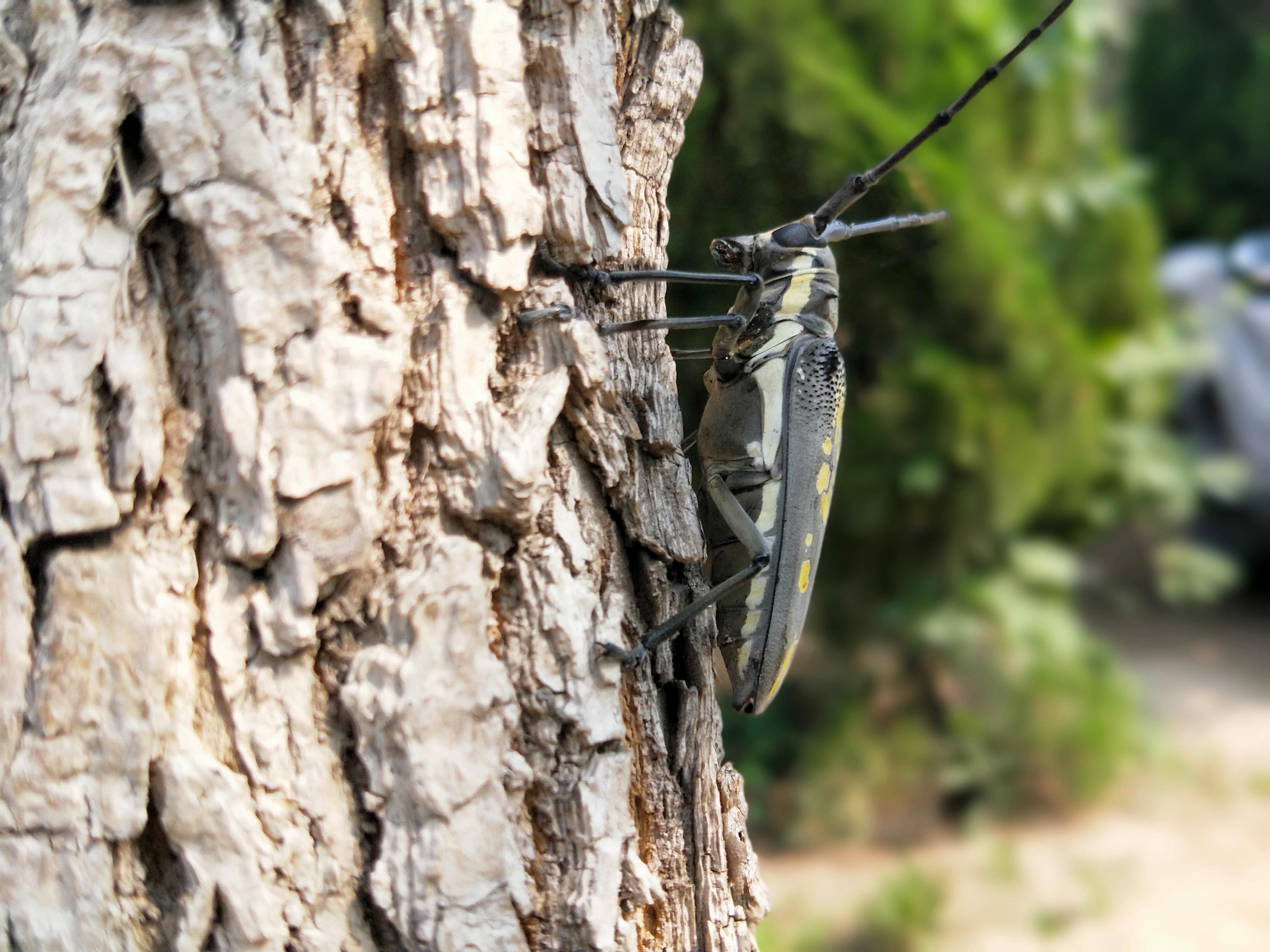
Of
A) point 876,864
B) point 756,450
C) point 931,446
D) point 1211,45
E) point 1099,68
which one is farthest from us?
point 1211,45

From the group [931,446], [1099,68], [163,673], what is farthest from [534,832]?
[1099,68]

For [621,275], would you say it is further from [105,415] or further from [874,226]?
[874,226]

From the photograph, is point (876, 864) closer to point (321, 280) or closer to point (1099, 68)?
point (321, 280)

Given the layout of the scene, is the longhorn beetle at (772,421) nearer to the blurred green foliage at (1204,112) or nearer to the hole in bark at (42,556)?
the hole in bark at (42,556)

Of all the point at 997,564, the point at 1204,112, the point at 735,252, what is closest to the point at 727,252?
the point at 735,252

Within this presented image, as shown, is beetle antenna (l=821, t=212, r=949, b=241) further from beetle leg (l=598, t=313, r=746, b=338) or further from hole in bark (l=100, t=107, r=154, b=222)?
hole in bark (l=100, t=107, r=154, b=222)

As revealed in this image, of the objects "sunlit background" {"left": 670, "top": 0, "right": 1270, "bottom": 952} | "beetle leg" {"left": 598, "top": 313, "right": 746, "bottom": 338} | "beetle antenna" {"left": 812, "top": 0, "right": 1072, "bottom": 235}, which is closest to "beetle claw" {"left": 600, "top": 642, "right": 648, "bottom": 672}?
"beetle leg" {"left": 598, "top": 313, "right": 746, "bottom": 338}

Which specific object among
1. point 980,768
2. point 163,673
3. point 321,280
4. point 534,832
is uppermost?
point 980,768
